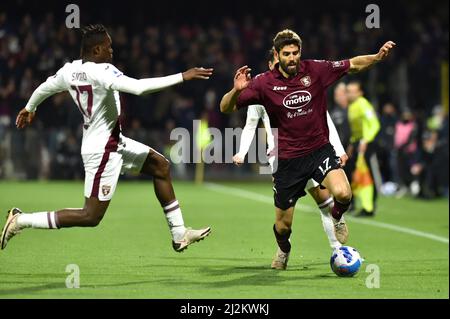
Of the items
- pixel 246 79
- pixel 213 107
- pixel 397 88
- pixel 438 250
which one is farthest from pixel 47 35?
pixel 246 79

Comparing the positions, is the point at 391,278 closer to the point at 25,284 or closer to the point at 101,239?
the point at 25,284

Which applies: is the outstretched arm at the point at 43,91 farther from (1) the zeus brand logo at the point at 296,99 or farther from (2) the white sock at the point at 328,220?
(2) the white sock at the point at 328,220

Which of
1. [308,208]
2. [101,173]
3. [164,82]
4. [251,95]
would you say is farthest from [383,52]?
[308,208]

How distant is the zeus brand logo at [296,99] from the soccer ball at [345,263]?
1.47 meters

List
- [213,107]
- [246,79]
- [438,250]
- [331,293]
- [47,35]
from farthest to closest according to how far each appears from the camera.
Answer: [213,107] → [47,35] → [438,250] → [246,79] → [331,293]

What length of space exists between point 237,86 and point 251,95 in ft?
1.49

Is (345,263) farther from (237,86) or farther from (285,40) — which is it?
(285,40)

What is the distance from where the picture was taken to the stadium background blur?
85.8 ft

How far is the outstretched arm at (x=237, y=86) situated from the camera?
991 cm

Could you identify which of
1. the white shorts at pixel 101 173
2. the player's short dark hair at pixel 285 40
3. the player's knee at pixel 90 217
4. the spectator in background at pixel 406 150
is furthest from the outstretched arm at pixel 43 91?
the spectator in background at pixel 406 150

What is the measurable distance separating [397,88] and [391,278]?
2041 centimetres

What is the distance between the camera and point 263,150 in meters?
26.7

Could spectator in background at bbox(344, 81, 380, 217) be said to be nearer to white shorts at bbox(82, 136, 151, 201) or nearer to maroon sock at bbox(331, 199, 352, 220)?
maroon sock at bbox(331, 199, 352, 220)

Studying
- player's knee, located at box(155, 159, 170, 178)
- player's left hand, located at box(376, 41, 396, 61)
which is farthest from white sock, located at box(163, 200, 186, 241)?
player's left hand, located at box(376, 41, 396, 61)
